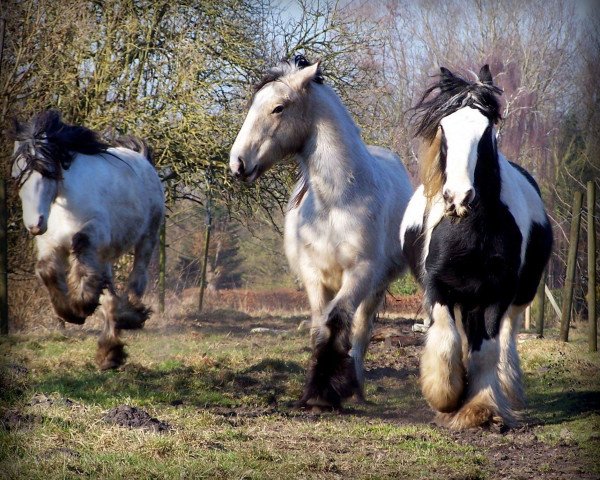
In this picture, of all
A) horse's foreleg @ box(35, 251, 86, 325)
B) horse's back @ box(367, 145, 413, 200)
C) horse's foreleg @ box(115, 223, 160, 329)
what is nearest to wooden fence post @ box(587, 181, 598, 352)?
horse's back @ box(367, 145, 413, 200)

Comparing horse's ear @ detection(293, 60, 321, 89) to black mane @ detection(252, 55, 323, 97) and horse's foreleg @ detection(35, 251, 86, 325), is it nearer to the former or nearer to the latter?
black mane @ detection(252, 55, 323, 97)

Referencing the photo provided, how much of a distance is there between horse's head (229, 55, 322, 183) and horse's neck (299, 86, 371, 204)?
0.09 m

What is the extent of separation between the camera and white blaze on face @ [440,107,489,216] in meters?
4.84

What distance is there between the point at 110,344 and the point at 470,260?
12.5 ft

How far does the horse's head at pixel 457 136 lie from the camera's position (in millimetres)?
4895

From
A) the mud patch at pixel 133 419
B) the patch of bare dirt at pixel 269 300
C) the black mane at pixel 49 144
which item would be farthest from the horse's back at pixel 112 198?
the patch of bare dirt at pixel 269 300

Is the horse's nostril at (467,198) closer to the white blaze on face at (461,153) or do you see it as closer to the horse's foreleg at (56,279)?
the white blaze on face at (461,153)

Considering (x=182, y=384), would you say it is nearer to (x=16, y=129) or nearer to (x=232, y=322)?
(x=16, y=129)

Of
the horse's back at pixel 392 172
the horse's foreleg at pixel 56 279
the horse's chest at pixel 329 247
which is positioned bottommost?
the horse's foreleg at pixel 56 279

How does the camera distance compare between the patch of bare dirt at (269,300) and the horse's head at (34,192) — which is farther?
the patch of bare dirt at (269,300)

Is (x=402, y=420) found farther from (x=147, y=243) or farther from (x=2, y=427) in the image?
(x=147, y=243)

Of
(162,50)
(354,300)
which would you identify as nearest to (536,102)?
(162,50)

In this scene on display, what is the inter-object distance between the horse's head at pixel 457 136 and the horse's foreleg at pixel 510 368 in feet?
4.10

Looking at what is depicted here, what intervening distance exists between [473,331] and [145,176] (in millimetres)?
5091
